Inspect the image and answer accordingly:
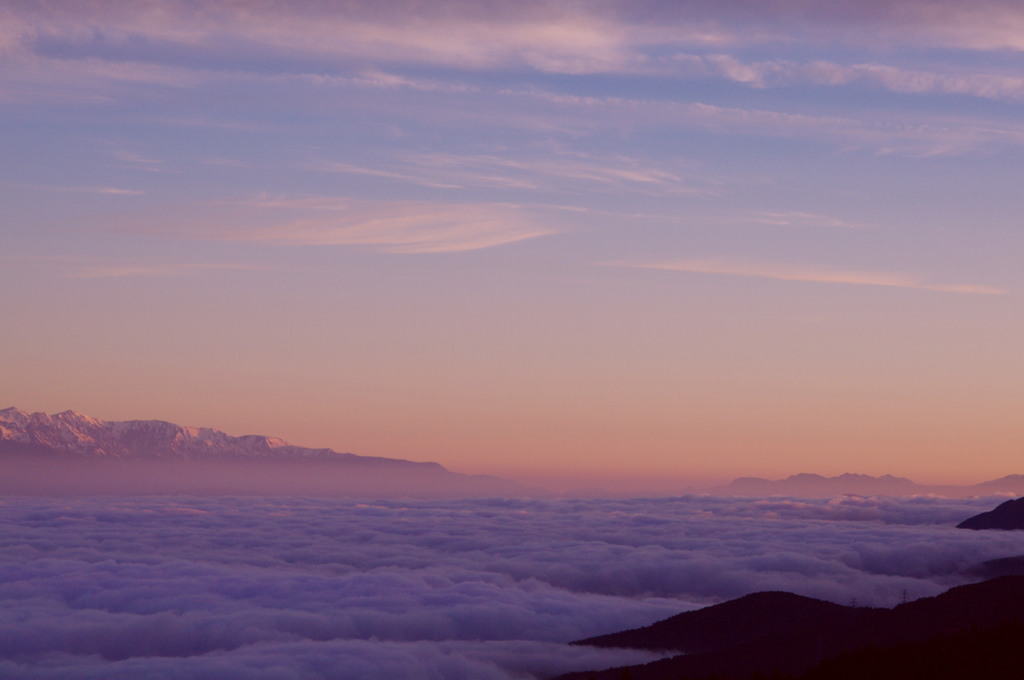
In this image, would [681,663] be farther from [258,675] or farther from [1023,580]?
[258,675]

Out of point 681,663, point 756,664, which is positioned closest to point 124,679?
point 681,663

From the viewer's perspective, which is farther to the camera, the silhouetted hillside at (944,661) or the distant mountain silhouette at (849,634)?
the distant mountain silhouette at (849,634)

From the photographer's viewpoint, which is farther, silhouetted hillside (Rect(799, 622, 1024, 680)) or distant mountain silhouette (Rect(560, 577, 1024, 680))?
distant mountain silhouette (Rect(560, 577, 1024, 680))

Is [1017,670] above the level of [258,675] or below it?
above

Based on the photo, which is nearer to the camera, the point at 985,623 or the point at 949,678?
the point at 949,678

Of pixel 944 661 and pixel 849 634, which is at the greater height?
pixel 944 661

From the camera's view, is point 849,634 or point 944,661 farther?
point 849,634

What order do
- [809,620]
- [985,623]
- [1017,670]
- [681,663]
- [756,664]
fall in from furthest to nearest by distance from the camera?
[809,620]
[681,663]
[756,664]
[985,623]
[1017,670]

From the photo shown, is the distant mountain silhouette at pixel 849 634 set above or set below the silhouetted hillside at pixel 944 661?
below

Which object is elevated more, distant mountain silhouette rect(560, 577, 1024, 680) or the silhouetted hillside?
the silhouetted hillside

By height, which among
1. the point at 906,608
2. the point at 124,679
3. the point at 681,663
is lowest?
the point at 124,679

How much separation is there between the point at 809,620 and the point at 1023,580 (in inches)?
1695

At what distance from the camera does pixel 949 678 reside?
8950 cm

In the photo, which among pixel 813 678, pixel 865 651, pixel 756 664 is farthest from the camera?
pixel 756 664
